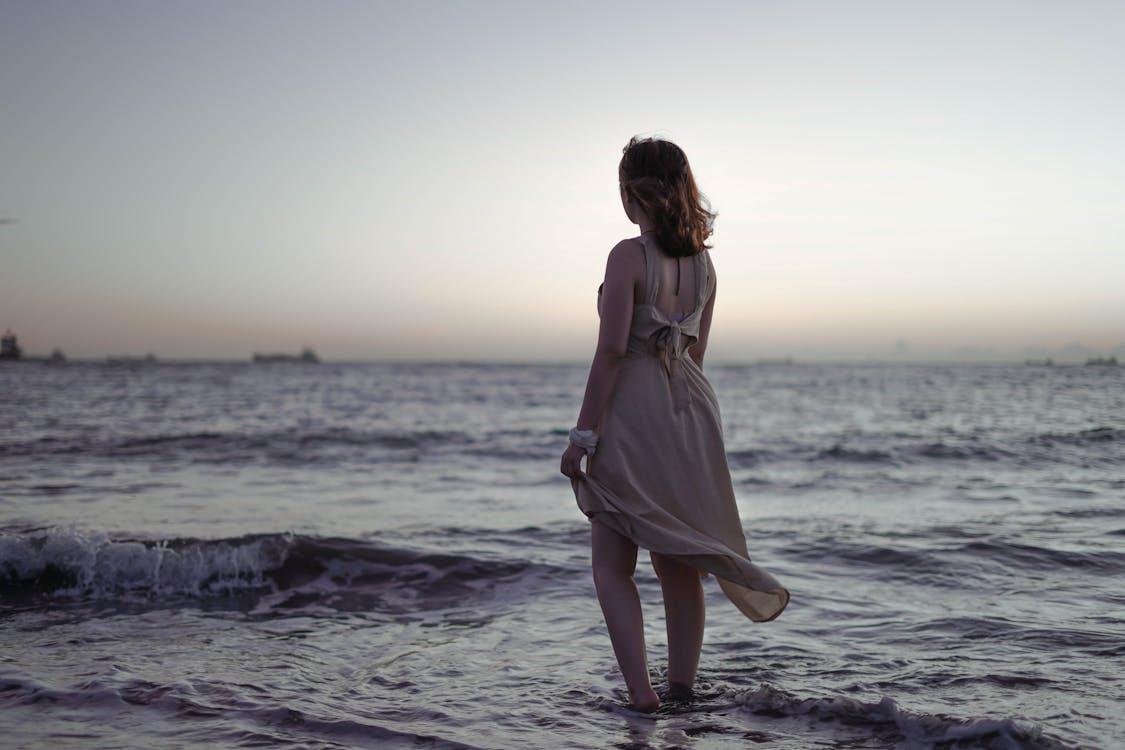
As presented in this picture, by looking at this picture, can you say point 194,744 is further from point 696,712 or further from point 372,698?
point 696,712

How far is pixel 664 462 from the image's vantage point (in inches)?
129

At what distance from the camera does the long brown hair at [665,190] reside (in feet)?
10.5

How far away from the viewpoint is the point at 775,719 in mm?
3357

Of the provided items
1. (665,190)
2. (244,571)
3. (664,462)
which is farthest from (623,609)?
(244,571)

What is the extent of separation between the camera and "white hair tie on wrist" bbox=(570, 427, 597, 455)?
3.26 metres

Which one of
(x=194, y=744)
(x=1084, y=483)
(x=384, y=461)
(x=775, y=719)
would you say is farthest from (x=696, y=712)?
(x=384, y=461)

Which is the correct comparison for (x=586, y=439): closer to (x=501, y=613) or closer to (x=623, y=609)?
(x=623, y=609)

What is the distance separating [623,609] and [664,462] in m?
0.66

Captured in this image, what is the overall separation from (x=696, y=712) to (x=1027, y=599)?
308 cm

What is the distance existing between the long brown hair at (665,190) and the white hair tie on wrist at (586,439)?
80cm

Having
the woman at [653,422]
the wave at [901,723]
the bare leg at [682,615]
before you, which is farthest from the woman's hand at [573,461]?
the wave at [901,723]

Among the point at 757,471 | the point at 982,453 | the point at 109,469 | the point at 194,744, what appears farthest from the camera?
the point at 982,453

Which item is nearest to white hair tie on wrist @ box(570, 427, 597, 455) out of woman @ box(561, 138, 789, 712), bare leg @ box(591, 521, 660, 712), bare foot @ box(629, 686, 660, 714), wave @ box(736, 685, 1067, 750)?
woman @ box(561, 138, 789, 712)

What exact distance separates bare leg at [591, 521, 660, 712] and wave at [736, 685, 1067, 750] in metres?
0.50
